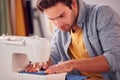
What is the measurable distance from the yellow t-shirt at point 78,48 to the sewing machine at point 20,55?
0.88 ft

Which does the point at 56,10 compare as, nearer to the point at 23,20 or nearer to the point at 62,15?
the point at 62,15

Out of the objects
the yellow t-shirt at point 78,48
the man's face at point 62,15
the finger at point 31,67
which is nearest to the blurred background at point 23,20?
the yellow t-shirt at point 78,48

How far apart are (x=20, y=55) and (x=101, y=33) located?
1.33ft

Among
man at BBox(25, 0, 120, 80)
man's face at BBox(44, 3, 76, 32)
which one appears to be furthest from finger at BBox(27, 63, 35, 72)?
man's face at BBox(44, 3, 76, 32)

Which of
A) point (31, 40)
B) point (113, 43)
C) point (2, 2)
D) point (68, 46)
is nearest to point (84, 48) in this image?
point (68, 46)

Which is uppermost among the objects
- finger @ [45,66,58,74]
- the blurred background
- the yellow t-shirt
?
the blurred background

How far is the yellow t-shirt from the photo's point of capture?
1.42 meters

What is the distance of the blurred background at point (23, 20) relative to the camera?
85.8 inches

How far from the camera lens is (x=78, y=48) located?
1.45 metres

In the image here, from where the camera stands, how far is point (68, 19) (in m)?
1.34

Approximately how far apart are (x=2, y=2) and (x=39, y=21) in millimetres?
340

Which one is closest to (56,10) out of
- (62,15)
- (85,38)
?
(62,15)

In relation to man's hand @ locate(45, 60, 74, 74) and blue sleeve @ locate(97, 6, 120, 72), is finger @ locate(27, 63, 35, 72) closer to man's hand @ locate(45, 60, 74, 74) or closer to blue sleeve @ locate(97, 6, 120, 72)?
man's hand @ locate(45, 60, 74, 74)

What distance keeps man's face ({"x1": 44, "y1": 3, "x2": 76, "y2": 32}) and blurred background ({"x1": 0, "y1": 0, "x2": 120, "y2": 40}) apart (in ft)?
2.68
